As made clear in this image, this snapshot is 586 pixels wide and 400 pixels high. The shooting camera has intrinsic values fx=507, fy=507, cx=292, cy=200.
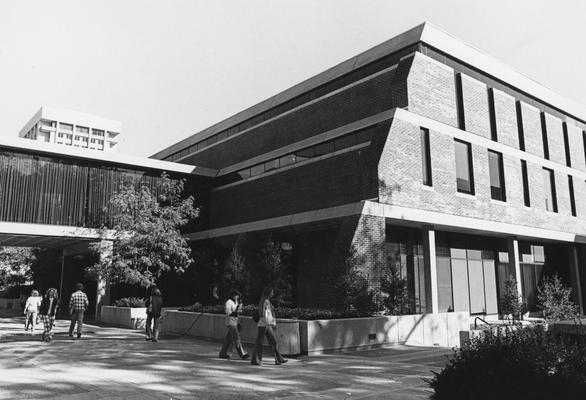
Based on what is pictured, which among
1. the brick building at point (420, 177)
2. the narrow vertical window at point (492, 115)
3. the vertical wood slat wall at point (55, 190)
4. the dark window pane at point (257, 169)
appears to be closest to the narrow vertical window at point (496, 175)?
the brick building at point (420, 177)

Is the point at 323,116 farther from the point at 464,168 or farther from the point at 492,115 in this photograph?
the point at 492,115

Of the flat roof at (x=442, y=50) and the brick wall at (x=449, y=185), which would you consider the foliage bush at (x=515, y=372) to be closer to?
the brick wall at (x=449, y=185)

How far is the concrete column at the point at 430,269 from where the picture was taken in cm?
2098

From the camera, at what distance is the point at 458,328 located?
60.8ft

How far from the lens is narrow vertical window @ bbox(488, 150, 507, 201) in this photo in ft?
81.1

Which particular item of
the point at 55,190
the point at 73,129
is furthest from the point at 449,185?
the point at 73,129

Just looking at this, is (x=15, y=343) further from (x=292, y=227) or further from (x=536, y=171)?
(x=536, y=171)

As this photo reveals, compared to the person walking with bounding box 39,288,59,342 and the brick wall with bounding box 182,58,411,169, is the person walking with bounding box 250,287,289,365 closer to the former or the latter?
the person walking with bounding box 39,288,59,342

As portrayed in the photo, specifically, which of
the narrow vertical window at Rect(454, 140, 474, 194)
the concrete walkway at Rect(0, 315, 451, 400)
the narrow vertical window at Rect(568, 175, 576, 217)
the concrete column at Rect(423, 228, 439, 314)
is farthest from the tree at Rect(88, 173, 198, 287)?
the narrow vertical window at Rect(568, 175, 576, 217)

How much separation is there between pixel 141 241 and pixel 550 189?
22.2 meters

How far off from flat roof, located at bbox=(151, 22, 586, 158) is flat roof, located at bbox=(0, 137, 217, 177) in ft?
17.1

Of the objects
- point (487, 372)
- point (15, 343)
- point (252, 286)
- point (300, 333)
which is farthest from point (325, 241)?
point (487, 372)

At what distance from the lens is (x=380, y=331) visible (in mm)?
15703

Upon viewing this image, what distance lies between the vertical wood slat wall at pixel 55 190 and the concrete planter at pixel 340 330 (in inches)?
340
